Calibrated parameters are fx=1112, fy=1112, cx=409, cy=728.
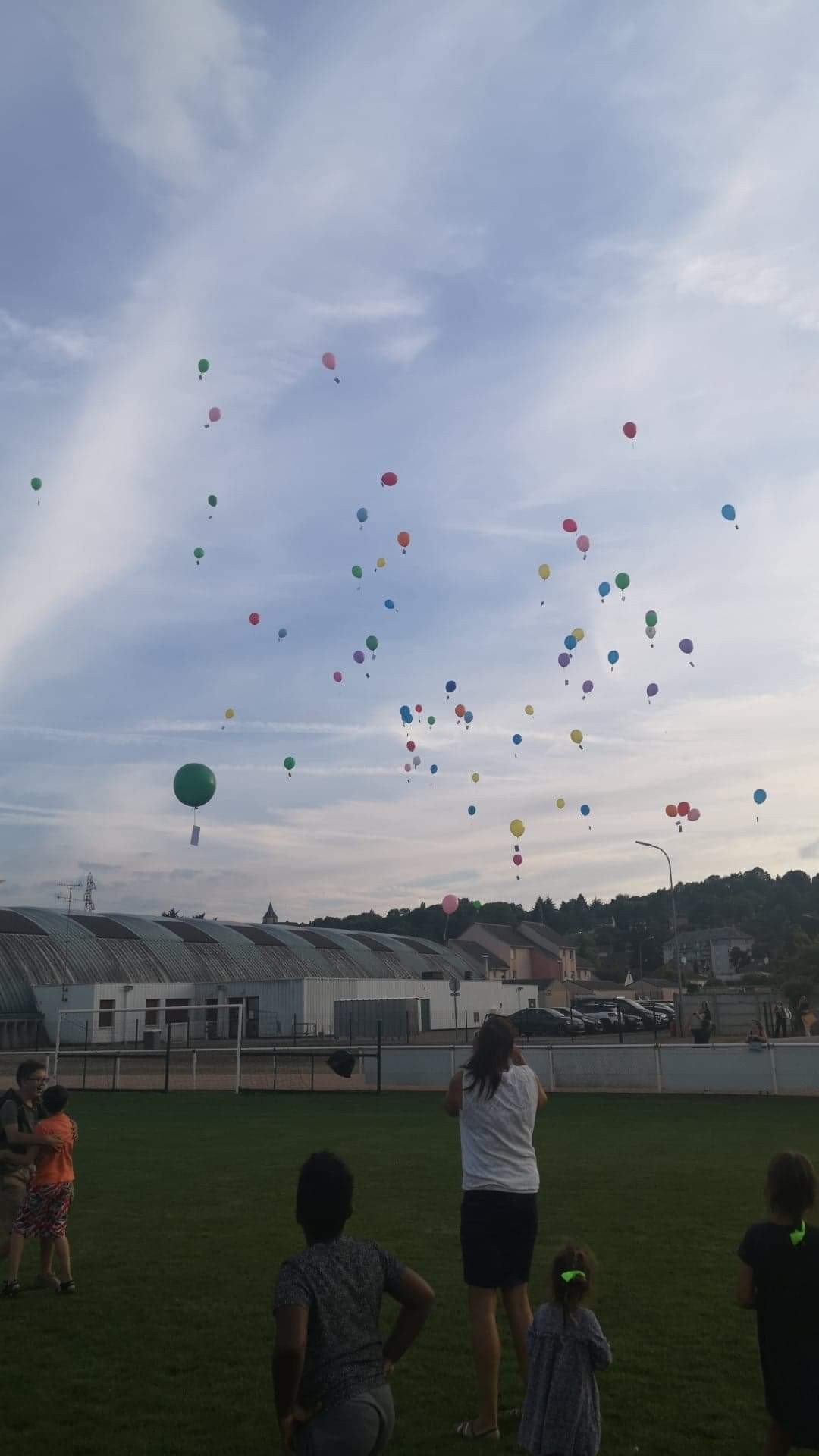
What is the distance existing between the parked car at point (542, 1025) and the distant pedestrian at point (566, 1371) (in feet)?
155

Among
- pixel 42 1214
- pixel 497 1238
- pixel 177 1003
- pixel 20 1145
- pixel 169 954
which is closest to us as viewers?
pixel 497 1238

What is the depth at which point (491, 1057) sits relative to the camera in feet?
18.2

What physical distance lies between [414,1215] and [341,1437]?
820cm

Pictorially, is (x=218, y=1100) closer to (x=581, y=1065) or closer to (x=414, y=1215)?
(x=581, y=1065)

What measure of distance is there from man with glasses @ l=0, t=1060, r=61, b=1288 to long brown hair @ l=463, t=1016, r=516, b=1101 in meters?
4.19

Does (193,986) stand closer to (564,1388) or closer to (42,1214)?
(42,1214)

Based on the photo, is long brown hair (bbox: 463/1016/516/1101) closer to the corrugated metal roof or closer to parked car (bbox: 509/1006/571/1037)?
parked car (bbox: 509/1006/571/1037)

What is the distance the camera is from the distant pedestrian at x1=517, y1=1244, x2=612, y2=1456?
4098 mm

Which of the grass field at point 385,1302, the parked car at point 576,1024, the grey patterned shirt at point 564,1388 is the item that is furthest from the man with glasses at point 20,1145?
the parked car at point 576,1024

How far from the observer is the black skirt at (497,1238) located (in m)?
5.34

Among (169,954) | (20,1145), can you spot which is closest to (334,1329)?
(20,1145)

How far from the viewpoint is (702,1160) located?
46.7 ft

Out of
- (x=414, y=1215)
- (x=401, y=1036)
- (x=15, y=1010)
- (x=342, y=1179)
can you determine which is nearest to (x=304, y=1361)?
(x=342, y=1179)

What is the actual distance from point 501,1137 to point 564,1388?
142 cm
